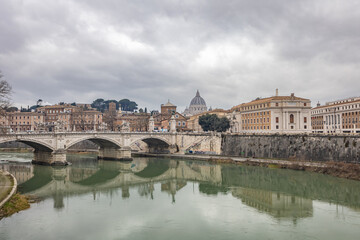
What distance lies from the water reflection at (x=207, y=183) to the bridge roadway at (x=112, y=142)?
8.29ft

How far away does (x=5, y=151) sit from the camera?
215 feet

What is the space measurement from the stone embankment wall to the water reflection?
19.2 feet

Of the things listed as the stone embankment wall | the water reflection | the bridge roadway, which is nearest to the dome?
the bridge roadway

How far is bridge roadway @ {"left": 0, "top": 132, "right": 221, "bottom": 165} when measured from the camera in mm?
39688

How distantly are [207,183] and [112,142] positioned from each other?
70.4ft

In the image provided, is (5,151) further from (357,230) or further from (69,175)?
(357,230)

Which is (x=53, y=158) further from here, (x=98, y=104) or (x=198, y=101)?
(x=198, y=101)

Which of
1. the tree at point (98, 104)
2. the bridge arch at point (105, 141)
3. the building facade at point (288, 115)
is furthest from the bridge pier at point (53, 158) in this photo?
the tree at point (98, 104)

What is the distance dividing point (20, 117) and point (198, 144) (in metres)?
62.4

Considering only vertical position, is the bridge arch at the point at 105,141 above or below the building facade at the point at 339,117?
below

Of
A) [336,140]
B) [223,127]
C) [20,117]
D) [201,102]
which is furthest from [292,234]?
[201,102]

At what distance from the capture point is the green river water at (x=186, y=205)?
16.6 meters

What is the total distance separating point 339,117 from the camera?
59844 mm

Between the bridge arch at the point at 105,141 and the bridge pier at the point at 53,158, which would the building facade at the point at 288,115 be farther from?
the bridge pier at the point at 53,158
